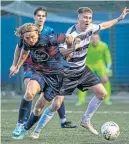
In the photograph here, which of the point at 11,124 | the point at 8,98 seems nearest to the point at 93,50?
the point at 8,98

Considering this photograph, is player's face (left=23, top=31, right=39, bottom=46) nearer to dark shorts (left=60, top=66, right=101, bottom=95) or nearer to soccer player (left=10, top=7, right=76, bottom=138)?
soccer player (left=10, top=7, right=76, bottom=138)

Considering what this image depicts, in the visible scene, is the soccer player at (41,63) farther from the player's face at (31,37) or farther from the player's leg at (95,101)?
the player's leg at (95,101)

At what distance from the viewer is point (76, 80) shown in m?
8.23

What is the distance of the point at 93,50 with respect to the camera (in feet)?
45.4

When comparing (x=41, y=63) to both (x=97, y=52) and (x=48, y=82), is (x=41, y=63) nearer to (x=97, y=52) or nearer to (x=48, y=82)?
(x=48, y=82)

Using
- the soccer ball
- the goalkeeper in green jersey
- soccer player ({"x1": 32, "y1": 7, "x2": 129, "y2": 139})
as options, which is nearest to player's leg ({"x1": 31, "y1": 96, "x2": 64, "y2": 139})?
soccer player ({"x1": 32, "y1": 7, "x2": 129, "y2": 139})

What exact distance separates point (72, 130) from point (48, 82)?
1124 mm

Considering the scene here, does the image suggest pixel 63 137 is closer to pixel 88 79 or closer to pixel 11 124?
pixel 88 79

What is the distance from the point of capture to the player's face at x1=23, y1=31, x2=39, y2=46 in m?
7.68

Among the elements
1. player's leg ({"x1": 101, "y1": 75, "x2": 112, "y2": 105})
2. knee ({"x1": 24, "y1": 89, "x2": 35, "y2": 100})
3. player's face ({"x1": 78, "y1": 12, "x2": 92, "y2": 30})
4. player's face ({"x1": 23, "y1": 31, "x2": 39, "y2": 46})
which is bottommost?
player's leg ({"x1": 101, "y1": 75, "x2": 112, "y2": 105})

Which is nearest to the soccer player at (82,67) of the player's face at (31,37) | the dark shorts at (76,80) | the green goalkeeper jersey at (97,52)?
the dark shorts at (76,80)

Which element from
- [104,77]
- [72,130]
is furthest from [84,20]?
[104,77]

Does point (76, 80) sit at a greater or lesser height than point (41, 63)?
lesser

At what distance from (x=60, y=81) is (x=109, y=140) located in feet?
3.60
